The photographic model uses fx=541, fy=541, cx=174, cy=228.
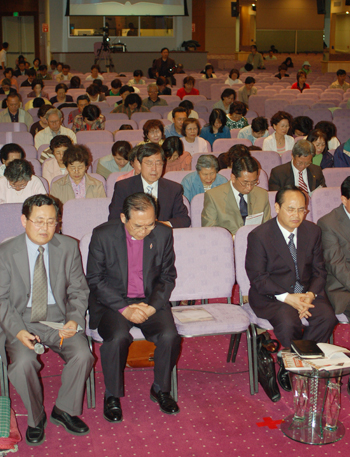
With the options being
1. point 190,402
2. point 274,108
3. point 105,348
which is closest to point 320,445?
point 190,402

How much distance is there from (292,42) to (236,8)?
20.6 ft

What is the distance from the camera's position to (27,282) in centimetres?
298

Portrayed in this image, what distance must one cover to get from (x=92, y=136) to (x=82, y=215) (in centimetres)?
302

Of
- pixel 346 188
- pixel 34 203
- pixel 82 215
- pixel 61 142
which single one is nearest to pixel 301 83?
pixel 61 142

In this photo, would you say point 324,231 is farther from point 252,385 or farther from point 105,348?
point 105,348

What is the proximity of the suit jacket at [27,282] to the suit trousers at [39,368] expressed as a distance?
0.08 m

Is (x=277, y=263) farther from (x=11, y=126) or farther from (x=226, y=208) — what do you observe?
(x=11, y=126)

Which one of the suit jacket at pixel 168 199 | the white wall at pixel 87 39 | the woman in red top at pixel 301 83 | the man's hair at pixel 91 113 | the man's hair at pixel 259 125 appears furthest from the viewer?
the white wall at pixel 87 39

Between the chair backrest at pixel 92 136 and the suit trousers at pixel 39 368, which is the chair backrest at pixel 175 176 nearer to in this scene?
the chair backrest at pixel 92 136

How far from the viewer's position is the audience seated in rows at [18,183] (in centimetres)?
430

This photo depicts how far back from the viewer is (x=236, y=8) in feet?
71.8

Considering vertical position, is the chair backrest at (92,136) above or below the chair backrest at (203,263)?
above

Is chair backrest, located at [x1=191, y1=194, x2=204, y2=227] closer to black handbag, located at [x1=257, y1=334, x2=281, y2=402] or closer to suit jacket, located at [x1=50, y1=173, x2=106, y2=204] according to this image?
suit jacket, located at [x1=50, y1=173, x2=106, y2=204]

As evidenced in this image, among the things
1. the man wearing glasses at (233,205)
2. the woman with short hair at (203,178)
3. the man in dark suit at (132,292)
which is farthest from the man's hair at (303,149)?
the man in dark suit at (132,292)
